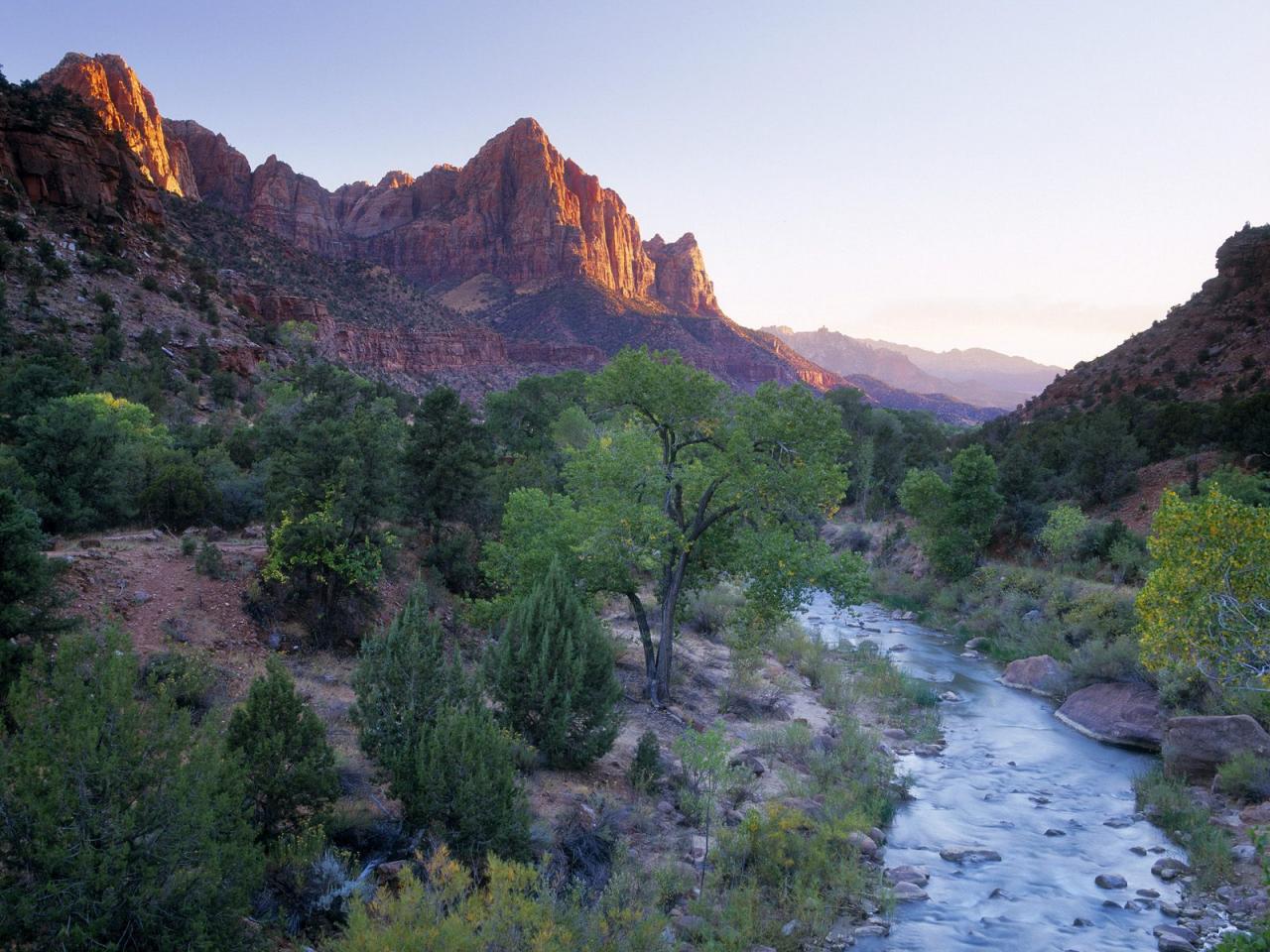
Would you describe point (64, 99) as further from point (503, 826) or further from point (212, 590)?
point (503, 826)

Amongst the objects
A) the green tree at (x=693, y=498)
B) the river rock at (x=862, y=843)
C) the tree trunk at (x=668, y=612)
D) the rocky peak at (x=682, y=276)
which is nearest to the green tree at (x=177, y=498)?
the green tree at (x=693, y=498)

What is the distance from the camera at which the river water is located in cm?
929

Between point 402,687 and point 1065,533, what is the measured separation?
25.9 meters

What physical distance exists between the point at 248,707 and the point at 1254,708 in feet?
57.1

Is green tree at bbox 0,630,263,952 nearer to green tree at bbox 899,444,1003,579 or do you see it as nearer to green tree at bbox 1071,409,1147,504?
green tree at bbox 899,444,1003,579

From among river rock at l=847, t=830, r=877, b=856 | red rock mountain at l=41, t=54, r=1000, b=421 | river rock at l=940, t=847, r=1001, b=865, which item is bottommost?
river rock at l=940, t=847, r=1001, b=865

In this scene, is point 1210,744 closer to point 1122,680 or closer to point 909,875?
point 1122,680

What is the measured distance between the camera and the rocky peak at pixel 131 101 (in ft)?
324

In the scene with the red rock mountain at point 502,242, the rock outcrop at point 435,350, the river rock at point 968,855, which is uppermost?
the red rock mountain at point 502,242

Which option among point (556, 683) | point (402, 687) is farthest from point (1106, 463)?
point (402, 687)

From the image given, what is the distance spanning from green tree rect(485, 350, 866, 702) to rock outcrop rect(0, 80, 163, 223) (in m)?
41.9

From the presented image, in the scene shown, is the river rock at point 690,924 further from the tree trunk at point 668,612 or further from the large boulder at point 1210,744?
the large boulder at point 1210,744

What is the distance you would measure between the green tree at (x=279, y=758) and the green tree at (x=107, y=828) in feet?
5.68

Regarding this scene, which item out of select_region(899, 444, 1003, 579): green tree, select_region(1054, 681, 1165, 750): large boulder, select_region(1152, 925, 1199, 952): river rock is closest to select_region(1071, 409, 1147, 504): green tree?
select_region(899, 444, 1003, 579): green tree
